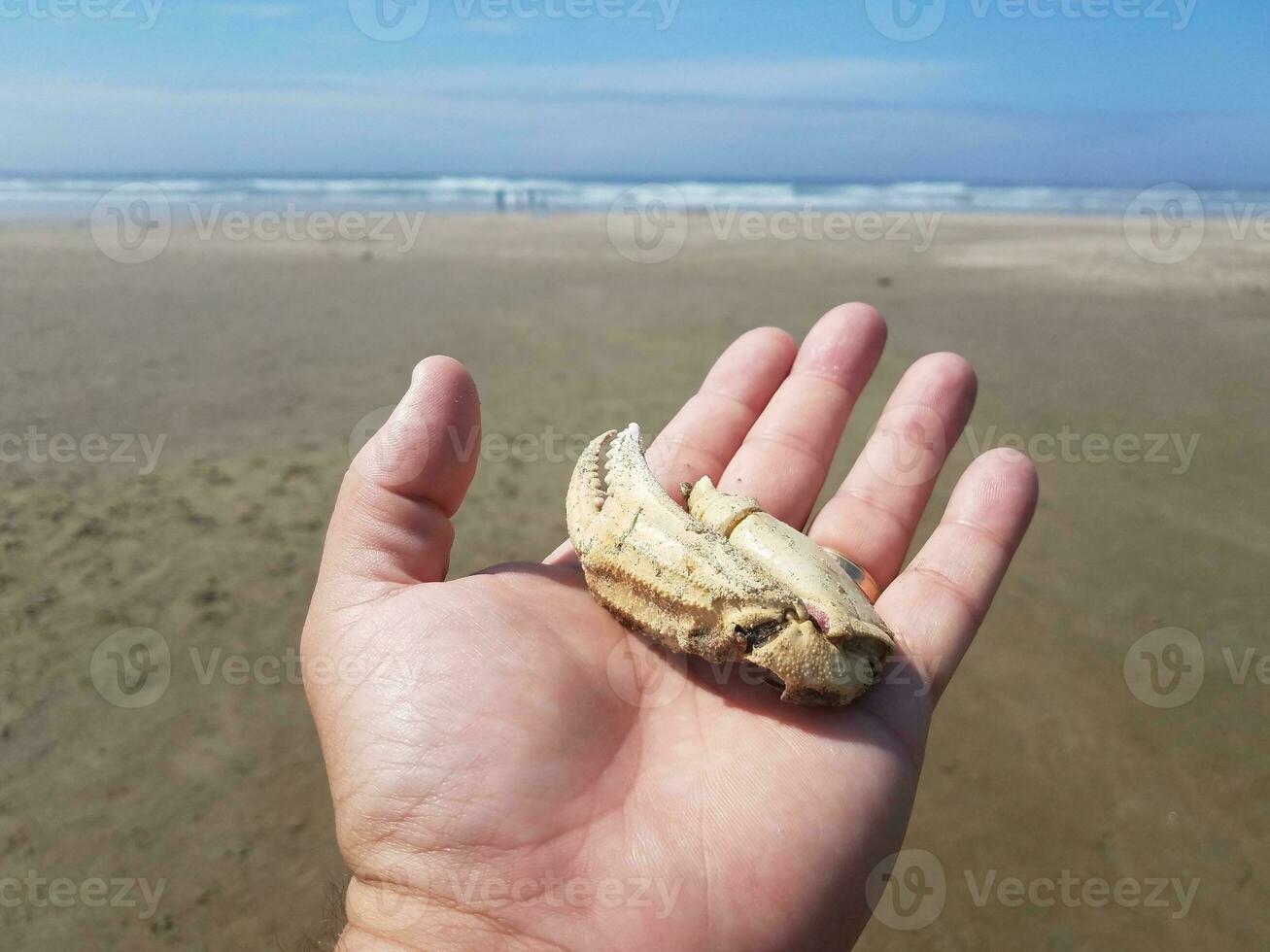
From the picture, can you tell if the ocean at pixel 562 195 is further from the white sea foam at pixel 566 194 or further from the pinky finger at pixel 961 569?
the pinky finger at pixel 961 569

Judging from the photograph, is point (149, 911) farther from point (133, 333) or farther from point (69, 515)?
point (133, 333)
